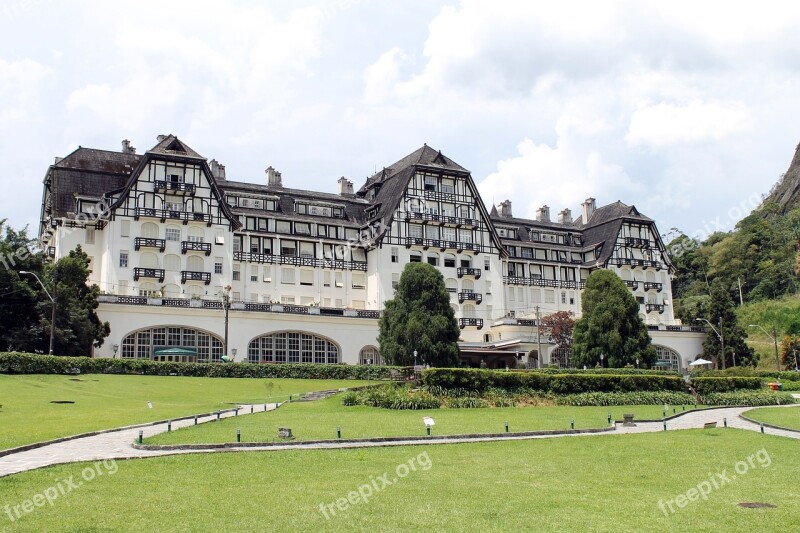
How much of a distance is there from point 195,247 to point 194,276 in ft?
8.16

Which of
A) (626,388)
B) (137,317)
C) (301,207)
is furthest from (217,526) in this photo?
(301,207)

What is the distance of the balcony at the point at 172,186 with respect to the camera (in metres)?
68.1

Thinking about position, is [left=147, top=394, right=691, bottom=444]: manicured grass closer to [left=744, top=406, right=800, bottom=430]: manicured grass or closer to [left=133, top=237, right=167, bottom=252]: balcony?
[left=744, top=406, right=800, bottom=430]: manicured grass

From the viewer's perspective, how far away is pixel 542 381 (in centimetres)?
4041

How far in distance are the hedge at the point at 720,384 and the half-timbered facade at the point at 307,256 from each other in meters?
25.6

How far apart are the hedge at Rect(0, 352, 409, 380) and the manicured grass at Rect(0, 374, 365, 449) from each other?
123 centimetres

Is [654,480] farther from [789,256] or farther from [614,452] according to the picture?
[789,256]

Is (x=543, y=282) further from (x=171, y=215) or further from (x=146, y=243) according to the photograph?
(x=146, y=243)

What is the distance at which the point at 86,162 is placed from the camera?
234ft

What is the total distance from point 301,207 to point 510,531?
222 feet

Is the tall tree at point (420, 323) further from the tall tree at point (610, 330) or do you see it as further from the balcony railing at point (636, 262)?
the balcony railing at point (636, 262)

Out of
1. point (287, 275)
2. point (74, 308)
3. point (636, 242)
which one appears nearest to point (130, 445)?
point (74, 308)

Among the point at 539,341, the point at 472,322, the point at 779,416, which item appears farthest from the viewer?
the point at 472,322

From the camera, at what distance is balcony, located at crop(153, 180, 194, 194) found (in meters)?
68.1
